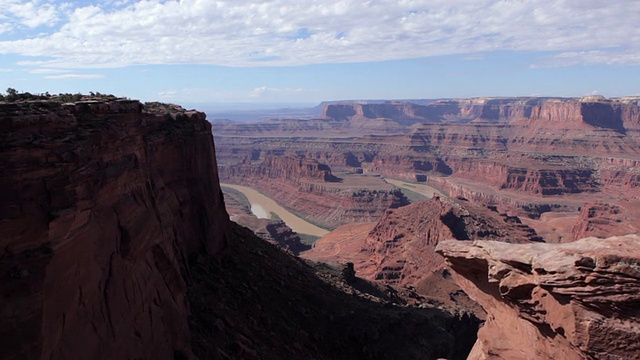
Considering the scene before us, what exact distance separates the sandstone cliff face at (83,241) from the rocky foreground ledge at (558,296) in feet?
33.9

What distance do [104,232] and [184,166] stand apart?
11556 mm

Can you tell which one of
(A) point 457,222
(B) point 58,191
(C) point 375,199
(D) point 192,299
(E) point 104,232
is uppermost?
(B) point 58,191

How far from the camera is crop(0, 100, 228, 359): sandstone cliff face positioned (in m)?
9.55

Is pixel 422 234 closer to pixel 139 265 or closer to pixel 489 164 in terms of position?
pixel 139 265

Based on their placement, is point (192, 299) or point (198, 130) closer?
point (192, 299)

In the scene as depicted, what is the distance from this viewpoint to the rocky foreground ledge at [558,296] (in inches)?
439

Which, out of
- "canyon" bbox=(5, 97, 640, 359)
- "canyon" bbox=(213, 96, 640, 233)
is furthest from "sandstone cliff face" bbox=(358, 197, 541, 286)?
"canyon" bbox=(213, 96, 640, 233)

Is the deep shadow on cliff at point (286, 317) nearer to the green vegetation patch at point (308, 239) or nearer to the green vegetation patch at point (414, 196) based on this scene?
the green vegetation patch at point (308, 239)

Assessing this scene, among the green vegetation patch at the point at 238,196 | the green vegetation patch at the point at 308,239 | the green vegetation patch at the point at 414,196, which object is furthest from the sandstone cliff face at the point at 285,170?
the green vegetation patch at the point at 308,239

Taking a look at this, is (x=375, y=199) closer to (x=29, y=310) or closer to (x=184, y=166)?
(x=184, y=166)

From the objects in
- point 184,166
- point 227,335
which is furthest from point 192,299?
point 184,166

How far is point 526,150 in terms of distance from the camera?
157m

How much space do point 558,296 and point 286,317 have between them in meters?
14.4

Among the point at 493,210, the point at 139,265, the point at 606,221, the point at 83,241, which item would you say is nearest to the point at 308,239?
the point at 493,210
